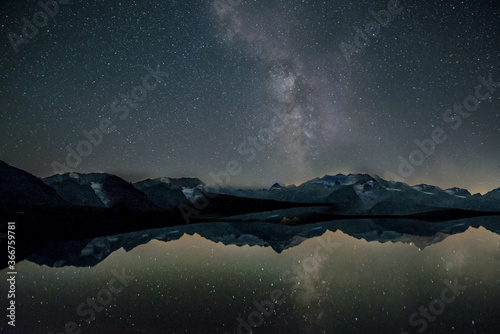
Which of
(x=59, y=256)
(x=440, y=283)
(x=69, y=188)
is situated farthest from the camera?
(x=69, y=188)

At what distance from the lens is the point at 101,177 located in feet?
206

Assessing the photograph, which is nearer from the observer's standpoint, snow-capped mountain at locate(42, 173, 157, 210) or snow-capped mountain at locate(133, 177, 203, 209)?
snow-capped mountain at locate(42, 173, 157, 210)

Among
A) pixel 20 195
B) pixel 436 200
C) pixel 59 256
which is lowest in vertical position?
pixel 59 256

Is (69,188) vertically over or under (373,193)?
under

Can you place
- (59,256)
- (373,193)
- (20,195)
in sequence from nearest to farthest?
(59,256)
(20,195)
(373,193)

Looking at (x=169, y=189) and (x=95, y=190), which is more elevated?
(x=169, y=189)

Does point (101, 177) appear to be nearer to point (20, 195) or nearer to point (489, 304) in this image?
point (20, 195)

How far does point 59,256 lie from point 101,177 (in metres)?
61.7

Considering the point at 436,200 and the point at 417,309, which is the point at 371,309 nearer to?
the point at 417,309

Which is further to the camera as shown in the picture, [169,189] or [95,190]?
[169,189]

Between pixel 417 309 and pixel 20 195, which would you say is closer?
pixel 417 309

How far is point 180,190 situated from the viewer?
71.7m

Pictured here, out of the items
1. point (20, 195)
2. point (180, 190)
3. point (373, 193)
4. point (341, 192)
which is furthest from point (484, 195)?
point (20, 195)

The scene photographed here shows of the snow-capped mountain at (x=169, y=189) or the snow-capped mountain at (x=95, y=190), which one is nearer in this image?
the snow-capped mountain at (x=95, y=190)
